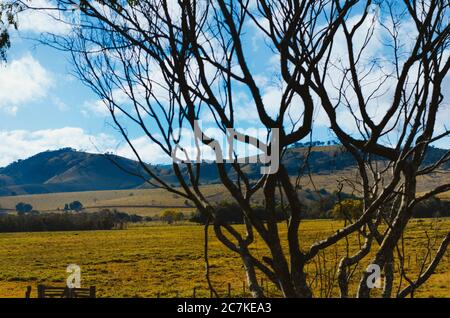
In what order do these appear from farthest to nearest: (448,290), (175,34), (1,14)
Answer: (448,290), (1,14), (175,34)

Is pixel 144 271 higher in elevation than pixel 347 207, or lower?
lower

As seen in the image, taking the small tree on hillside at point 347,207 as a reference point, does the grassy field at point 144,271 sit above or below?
below

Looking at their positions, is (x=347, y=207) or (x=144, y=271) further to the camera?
(x=144, y=271)

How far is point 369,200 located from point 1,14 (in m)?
5.03

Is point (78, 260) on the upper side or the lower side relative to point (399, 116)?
lower

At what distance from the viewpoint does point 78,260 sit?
48500 mm

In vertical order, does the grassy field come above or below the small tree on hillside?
below

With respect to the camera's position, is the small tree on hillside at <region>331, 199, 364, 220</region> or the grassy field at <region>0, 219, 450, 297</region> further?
the grassy field at <region>0, 219, 450, 297</region>

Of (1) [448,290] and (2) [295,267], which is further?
(1) [448,290]

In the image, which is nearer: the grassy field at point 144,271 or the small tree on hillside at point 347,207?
the small tree on hillside at point 347,207
